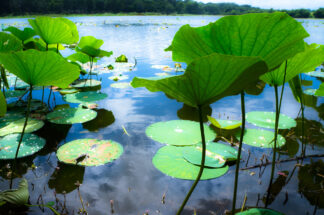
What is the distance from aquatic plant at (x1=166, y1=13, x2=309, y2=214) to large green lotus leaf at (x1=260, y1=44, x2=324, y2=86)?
0.36 m

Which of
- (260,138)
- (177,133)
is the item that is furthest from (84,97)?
(260,138)

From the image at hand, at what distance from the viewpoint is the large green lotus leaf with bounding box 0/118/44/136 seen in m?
1.60

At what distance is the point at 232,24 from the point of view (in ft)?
2.22

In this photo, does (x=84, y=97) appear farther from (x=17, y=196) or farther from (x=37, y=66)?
(x=17, y=196)

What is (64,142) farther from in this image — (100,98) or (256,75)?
(256,75)

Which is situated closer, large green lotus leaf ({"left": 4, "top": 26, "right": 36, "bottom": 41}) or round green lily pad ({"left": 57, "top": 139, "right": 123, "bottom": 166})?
round green lily pad ({"left": 57, "top": 139, "right": 123, "bottom": 166})

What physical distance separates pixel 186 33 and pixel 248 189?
2.76 ft

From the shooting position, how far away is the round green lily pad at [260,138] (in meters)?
1.48

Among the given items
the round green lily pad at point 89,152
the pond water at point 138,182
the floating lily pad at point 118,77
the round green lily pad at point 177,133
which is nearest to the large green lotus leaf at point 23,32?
the pond water at point 138,182

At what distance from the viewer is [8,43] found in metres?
1.52

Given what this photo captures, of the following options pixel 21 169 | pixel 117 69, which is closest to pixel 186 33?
pixel 21 169

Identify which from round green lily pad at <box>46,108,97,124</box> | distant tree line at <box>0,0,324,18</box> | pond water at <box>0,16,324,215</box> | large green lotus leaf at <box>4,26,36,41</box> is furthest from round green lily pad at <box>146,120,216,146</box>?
distant tree line at <box>0,0,324,18</box>

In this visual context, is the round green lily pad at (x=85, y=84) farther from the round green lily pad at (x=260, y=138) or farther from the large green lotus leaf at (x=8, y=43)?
the round green lily pad at (x=260, y=138)

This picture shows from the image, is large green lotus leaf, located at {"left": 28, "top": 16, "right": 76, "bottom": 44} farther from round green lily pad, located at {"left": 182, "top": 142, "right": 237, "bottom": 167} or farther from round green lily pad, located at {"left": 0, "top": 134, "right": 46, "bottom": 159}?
round green lily pad, located at {"left": 182, "top": 142, "right": 237, "bottom": 167}
